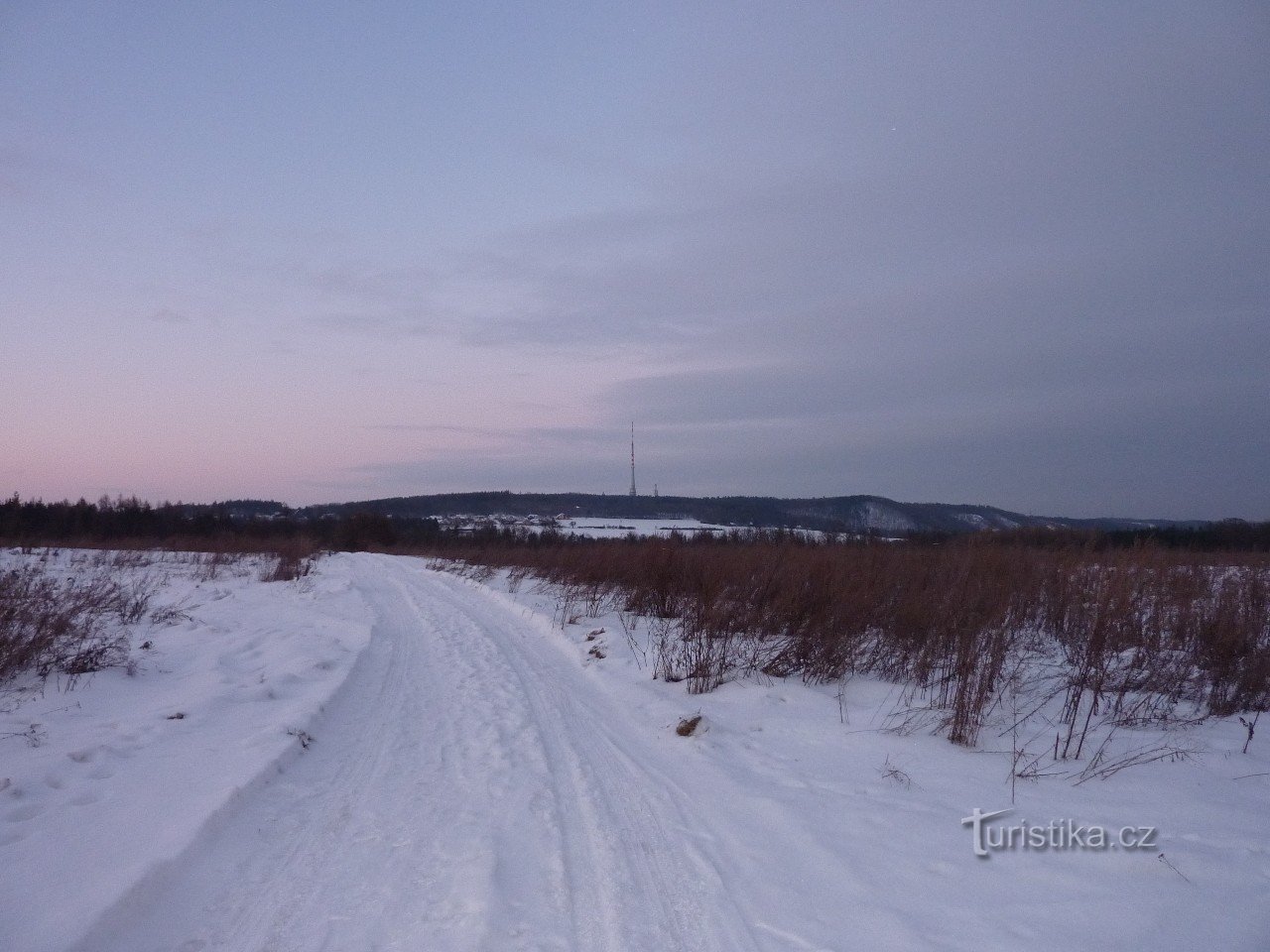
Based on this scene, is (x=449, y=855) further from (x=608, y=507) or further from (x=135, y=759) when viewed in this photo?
(x=608, y=507)

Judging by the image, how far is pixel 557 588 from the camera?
19.0 metres

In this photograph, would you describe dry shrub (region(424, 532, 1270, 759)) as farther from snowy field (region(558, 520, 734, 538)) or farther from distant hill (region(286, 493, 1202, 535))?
distant hill (region(286, 493, 1202, 535))

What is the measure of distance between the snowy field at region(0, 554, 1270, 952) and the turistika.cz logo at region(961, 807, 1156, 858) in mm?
75

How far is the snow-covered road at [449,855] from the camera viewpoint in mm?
3193

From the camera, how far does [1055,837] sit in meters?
4.25

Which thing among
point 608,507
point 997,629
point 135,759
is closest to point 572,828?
point 135,759

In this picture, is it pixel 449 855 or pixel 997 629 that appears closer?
pixel 449 855

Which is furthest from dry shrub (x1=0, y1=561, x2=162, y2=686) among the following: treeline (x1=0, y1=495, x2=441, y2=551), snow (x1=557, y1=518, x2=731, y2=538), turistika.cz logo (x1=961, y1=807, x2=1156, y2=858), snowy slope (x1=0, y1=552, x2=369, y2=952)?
treeline (x1=0, y1=495, x2=441, y2=551)

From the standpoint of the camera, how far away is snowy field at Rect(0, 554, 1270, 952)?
3.26 meters

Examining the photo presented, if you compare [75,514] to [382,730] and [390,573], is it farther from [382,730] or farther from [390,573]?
[382,730]

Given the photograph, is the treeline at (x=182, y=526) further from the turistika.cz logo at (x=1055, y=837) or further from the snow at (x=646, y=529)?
the turistika.cz logo at (x=1055, y=837)

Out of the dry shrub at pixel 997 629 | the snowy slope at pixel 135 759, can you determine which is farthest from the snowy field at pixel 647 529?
the snowy slope at pixel 135 759

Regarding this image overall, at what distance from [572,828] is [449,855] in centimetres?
80

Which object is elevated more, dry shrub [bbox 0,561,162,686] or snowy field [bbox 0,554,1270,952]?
dry shrub [bbox 0,561,162,686]
